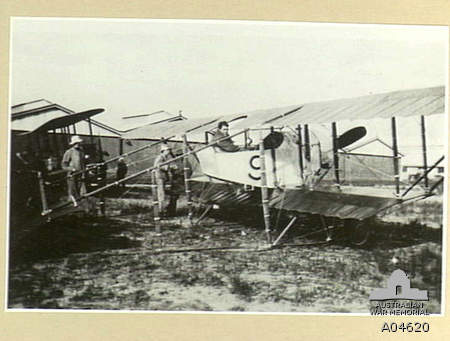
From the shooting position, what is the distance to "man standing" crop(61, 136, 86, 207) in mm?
5094

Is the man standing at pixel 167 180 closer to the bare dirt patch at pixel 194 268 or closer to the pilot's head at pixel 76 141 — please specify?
the bare dirt patch at pixel 194 268

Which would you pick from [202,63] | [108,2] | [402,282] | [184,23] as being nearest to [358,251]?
[402,282]

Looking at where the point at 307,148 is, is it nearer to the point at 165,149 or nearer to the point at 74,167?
the point at 165,149

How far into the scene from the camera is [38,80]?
4.98m

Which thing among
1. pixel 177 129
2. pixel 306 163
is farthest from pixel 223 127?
pixel 306 163

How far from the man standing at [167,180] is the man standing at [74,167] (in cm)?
66

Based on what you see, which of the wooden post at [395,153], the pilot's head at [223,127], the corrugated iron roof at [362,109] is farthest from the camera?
the pilot's head at [223,127]

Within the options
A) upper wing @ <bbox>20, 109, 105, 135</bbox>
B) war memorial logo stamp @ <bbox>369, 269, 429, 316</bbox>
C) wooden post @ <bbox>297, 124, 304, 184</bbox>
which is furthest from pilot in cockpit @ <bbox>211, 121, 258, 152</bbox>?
war memorial logo stamp @ <bbox>369, 269, 429, 316</bbox>

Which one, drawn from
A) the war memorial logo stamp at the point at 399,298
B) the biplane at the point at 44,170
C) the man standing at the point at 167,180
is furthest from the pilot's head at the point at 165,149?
the war memorial logo stamp at the point at 399,298

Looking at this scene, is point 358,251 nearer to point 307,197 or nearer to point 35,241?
point 307,197

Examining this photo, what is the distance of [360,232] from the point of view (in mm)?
5121

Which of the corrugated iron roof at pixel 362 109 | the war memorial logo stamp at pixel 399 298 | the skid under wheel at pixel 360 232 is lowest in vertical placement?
the war memorial logo stamp at pixel 399 298

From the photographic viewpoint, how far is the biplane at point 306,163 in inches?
198

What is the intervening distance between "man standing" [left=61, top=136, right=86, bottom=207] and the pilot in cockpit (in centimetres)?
118
